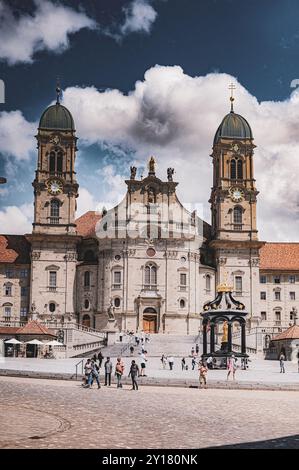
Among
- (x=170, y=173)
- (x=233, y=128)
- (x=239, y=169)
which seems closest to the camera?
(x=170, y=173)

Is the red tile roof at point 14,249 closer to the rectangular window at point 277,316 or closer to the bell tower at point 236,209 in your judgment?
the bell tower at point 236,209

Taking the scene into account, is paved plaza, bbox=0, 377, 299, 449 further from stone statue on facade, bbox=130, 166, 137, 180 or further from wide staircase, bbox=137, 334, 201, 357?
stone statue on facade, bbox=130, 166, 137, 180

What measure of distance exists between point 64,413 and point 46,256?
6260cm

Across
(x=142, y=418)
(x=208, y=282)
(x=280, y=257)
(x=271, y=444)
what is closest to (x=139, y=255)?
(x=208, y=282)

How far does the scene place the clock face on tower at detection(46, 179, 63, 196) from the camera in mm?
85188

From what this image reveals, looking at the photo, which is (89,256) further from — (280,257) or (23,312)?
(280,257)

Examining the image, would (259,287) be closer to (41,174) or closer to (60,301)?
(60,301)

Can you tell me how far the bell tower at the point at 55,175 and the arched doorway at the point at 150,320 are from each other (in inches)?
510

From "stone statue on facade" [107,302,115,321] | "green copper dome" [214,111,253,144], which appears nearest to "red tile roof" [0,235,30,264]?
"stone statue on facade" [107,302,115,321]

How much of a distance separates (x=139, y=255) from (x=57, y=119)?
65.3 feet

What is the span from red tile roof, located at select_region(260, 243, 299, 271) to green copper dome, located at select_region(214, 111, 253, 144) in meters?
15.1

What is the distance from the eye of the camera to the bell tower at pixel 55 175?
84562 mm

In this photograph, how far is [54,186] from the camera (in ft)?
280

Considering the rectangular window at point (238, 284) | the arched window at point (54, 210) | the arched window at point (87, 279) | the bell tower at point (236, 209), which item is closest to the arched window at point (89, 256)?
the arched window at point (87, 279)
